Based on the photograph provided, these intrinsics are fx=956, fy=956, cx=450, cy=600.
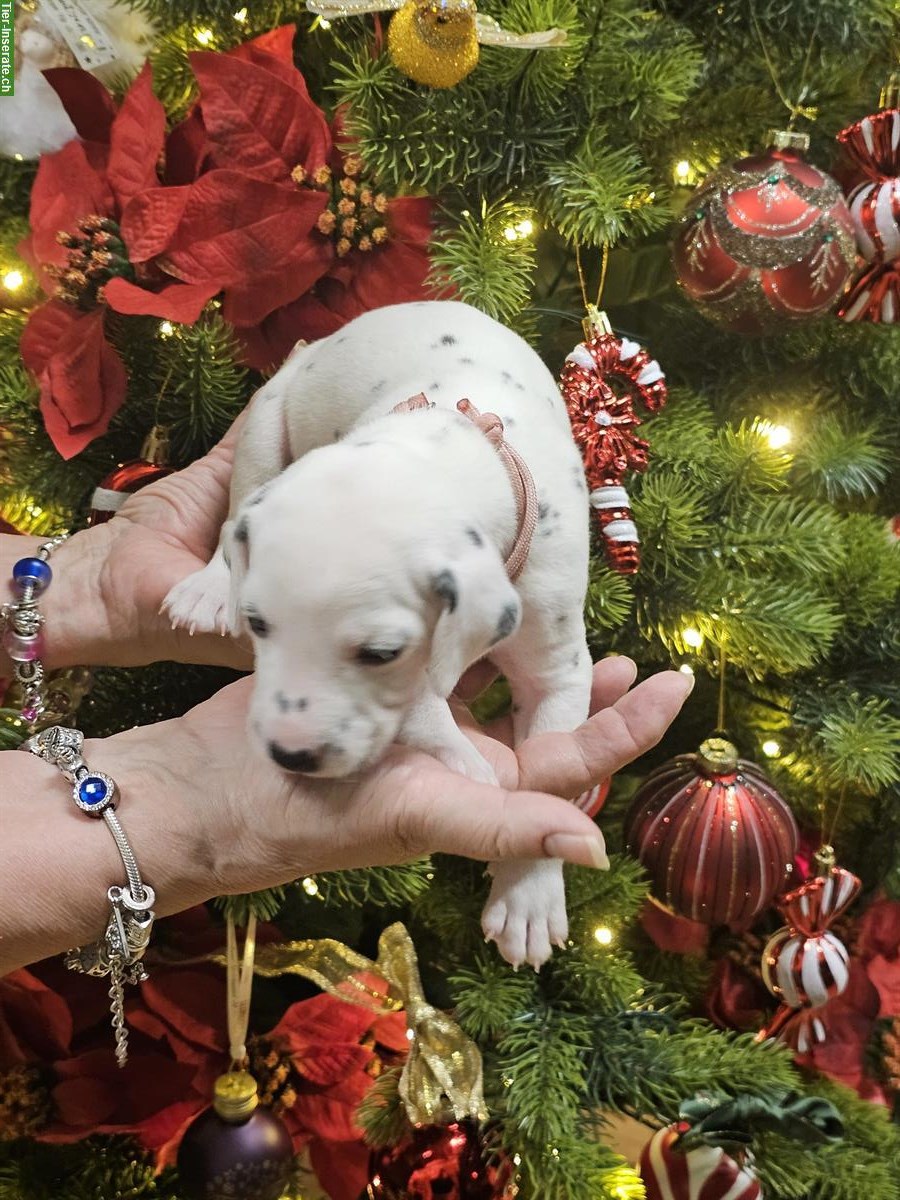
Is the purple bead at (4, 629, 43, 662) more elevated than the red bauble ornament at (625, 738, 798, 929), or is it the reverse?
the purple bead at (4, 629, 43, 662)

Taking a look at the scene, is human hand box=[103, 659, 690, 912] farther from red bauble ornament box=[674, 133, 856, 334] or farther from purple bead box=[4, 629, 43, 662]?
red bauble ornament box=[674, 133, 856, 334]

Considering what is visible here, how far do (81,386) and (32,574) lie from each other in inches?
10.9

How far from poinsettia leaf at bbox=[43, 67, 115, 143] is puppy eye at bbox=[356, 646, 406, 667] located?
1028mm

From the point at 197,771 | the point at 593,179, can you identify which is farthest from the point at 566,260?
the point at 197,771

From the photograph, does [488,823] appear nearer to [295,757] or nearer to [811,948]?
[295,757]

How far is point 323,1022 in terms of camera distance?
152 centimetres

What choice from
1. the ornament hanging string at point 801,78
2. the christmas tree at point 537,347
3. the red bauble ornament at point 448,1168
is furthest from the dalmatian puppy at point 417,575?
the ornament hanging string at point 801,78

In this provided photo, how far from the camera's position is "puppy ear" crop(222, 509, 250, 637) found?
3.20 feet

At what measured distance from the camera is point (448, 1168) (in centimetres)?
135

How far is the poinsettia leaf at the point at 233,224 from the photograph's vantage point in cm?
135

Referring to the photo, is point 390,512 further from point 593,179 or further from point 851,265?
point 851,265

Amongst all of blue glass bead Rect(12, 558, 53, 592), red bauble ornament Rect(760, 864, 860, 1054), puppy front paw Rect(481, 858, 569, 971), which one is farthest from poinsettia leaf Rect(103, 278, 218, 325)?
red bauble ornament Rect(760, 864, 860, 1054)

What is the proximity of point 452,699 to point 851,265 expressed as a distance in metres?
0.88

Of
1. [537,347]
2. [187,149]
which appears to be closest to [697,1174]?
[537,347]
